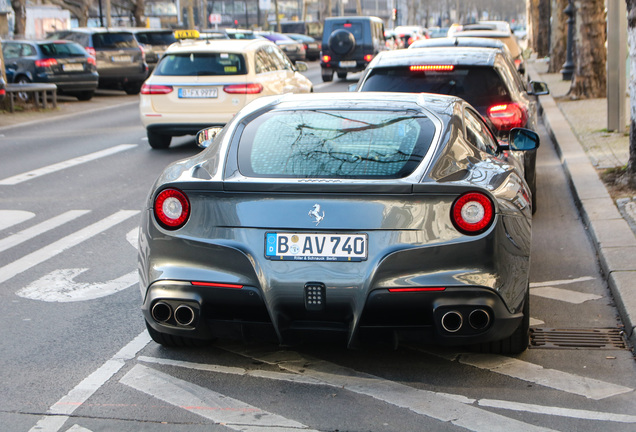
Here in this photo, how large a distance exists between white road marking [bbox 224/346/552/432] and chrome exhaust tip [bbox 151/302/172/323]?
0.59 m

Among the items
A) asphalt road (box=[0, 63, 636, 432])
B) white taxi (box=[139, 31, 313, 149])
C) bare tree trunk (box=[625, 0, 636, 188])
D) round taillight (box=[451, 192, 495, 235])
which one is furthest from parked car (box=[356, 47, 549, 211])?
white taxi (box=[139, 31, 313, 149])

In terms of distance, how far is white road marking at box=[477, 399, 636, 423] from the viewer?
13.9 feet

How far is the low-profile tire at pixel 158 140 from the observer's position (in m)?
15.2

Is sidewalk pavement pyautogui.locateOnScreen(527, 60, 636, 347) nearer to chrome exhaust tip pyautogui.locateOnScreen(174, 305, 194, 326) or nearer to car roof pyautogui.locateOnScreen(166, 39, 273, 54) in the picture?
chrome exhaust tip pyautogui.locateOnScreen(174, 305, 194, 326)

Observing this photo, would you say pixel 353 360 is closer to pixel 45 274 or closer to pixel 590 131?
pixel 45 274

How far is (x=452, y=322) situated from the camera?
457 centimetres

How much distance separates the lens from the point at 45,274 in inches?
283

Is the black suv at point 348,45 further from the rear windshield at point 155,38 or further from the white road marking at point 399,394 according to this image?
the white road marking at point 399,394

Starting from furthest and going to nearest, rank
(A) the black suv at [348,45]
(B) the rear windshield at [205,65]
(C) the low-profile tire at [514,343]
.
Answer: (A) the black suv at [348,45] < (B) the rear windshield at [205,65] < (C) the low-profile tire at [514,343]

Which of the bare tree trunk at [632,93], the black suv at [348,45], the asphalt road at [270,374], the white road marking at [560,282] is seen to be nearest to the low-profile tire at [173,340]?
the asphalt road at [270,374]

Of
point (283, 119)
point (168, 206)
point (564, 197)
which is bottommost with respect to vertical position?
point (564, 197)

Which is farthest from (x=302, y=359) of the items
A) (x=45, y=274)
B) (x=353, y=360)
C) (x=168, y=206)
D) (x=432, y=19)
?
(x=432, y=19)

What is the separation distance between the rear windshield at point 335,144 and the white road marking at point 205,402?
1056 mm

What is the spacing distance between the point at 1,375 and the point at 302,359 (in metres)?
1.49
